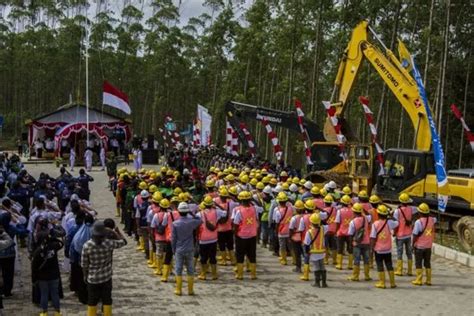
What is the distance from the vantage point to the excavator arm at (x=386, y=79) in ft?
60.4

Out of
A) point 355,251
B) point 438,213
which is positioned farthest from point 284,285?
point 438,213

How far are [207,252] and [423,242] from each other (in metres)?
4.19

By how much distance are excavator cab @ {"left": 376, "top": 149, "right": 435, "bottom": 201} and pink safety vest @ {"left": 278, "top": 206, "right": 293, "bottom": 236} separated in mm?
5653

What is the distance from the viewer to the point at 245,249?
1185cm

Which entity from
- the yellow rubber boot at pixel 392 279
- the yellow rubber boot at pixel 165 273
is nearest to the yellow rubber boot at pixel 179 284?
the yellow rubber boot at pixel 165 273

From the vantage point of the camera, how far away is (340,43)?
113 ft

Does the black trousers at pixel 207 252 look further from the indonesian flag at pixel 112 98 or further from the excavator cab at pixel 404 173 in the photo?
the indonesian flag at pixel 112 98

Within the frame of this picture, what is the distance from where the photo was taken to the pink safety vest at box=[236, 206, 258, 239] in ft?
38.8

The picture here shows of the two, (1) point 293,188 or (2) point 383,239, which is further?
(1) point 293,188

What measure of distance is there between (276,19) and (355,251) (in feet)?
85.7

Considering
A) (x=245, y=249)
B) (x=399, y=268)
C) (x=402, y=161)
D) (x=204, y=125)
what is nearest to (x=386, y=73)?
(x=402, y=161)

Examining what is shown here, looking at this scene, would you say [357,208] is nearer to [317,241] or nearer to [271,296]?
[317,241]

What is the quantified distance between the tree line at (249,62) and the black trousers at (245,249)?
1182 centimetres

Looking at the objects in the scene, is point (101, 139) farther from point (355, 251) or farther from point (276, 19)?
point (355, 251)
